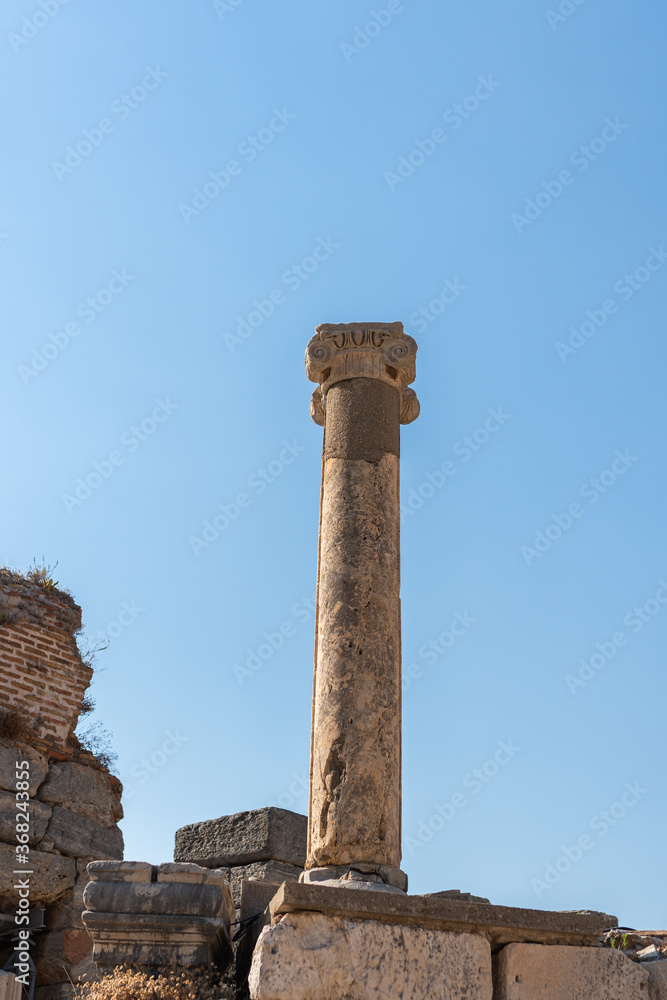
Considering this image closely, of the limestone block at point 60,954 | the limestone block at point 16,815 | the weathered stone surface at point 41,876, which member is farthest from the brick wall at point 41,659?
the limestone block at point 60,954

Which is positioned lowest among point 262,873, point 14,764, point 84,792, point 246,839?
point 262,873

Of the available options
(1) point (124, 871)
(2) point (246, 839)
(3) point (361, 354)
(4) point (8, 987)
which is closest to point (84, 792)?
(2) point (246, 839)

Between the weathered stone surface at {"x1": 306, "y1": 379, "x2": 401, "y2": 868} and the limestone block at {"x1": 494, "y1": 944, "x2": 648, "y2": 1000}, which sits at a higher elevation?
the weathered stone surface at {"x1": 306, "y1": 379, "x2": 401, "y2": 868}

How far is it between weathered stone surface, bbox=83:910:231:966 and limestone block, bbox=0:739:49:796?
4.20 m

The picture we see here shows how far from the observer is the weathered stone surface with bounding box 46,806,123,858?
32.3 feet

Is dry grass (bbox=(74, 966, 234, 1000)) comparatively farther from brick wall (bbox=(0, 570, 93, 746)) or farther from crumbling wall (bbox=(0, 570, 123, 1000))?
brick wall (bbox=(0, 570, 93, 746))

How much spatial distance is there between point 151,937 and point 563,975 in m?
2.48

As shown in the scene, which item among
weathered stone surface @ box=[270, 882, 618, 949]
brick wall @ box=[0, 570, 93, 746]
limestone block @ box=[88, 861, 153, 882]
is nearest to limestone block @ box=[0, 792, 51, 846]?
brick wall @ box=[0, 570, 93, 746]

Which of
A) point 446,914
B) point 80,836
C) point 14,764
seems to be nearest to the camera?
point 446,914

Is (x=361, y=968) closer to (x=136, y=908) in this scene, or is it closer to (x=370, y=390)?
(x=136, y=908)

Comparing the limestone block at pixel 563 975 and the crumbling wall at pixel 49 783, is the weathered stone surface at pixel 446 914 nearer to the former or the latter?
the limestone block at pixel 563 975

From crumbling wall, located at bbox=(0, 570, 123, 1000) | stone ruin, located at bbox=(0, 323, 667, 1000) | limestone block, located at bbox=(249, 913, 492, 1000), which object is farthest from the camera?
crumbling wall, located at bbox=(0, 570, 123, 1000)

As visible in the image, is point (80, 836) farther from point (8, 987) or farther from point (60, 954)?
point (8, 987)

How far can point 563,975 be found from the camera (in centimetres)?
538
